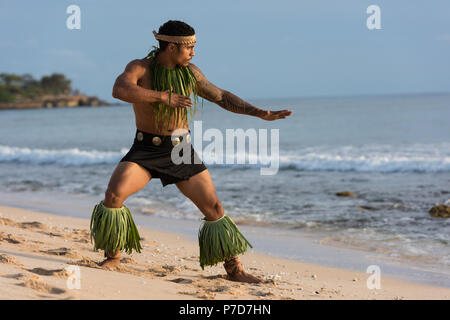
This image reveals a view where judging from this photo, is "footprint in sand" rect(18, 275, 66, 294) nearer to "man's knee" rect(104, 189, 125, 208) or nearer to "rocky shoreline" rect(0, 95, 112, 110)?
"man's knee" rect(104, 189, 125, 208)

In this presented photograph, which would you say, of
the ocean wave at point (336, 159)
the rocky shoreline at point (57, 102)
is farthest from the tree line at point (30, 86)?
the ocean wave at point (336, 159)

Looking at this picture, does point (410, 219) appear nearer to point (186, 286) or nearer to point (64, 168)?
point (186, 286)

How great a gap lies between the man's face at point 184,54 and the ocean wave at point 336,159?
10.7 meters

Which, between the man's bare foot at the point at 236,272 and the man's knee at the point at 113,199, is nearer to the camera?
the man's knee at the point at 113,199

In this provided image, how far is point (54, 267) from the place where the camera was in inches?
172

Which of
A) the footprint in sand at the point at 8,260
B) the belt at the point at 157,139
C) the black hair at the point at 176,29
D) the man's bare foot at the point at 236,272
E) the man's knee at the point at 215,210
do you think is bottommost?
the man's bare foot at the point at 236,272

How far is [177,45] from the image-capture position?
4.34m

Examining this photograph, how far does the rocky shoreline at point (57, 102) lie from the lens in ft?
335

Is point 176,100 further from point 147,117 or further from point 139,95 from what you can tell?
point 147,117

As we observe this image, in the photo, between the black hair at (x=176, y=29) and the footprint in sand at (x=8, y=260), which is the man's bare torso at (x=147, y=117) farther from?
the footprint in sand at (x=8, y=260)

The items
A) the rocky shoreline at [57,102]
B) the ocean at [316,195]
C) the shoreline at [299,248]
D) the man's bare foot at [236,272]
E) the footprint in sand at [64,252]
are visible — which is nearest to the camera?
the man's bare foot at [236,272]

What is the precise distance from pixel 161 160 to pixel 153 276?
94 centimetres

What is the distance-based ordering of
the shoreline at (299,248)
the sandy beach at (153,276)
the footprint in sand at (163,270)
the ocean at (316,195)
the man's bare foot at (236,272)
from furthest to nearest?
the ocean at (316,195)
the shoreline at (299,248)
the footprint in sand at (163,270)
the man's bare foot at (236,272)
the sandy beach at (153,276)
